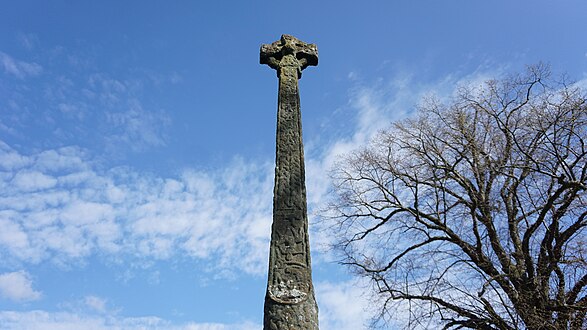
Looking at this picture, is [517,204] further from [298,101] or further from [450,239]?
[298,101]

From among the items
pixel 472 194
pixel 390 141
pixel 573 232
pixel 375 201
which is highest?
pixel 390 141

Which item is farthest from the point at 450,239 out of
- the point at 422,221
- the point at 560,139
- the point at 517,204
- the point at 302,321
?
the point at 302,321

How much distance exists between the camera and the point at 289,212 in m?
4.62

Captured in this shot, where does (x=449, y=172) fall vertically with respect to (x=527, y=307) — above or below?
above

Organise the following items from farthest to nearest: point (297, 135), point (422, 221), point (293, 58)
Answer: point (422, 221)
point (293, 58)
point (297, 135)

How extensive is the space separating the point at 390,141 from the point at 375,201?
1598mm

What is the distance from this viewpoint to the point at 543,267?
8.73 meters

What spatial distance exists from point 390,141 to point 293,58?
20.9ft

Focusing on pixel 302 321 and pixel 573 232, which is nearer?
pixel 302 321

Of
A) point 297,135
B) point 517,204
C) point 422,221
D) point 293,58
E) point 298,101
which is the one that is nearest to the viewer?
point 297,135

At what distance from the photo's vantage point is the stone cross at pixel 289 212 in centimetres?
394

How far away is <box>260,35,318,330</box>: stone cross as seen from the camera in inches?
155

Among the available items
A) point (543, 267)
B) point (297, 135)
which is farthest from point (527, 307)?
point (297, 135)

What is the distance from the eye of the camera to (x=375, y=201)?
11664 mm
